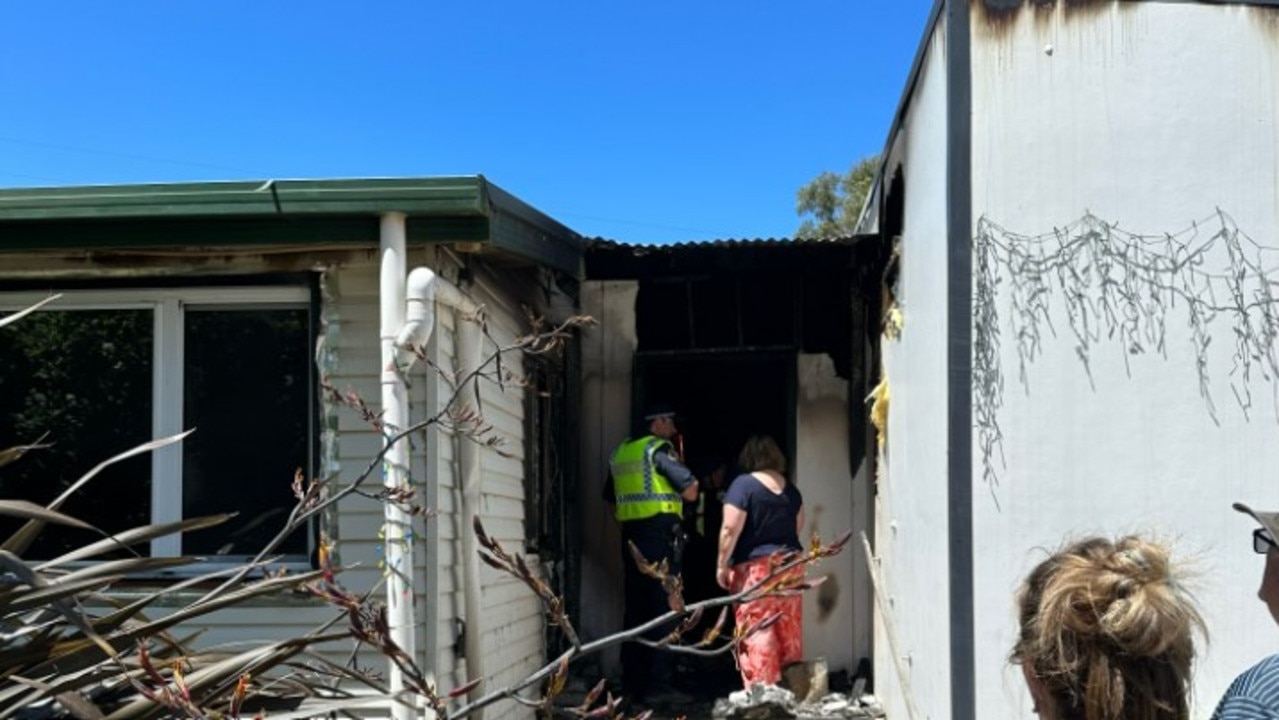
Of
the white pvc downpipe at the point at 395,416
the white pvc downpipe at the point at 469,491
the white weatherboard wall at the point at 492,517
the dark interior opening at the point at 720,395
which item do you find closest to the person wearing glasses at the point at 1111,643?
the white weatherboard wall at the point at 492,517

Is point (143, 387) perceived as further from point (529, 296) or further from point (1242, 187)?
point (1242, 187)

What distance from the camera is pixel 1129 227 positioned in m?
4.71

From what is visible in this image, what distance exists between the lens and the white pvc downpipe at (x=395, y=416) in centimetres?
501

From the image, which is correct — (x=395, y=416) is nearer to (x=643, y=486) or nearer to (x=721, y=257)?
(x=643, y=486)

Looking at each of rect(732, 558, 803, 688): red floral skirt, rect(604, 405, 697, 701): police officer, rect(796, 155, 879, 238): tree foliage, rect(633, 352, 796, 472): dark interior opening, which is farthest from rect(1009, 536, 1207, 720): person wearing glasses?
rect(796, 155, 879, 238): tree foliage

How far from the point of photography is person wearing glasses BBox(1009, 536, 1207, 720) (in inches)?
77.3

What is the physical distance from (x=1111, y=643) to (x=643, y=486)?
17.6 feet

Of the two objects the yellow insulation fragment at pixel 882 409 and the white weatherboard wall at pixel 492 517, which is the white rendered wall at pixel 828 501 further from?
the white weatherboard wall at pixel 492 517

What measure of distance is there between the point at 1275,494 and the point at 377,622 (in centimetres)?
395

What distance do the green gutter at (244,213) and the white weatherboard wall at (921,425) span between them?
182cm

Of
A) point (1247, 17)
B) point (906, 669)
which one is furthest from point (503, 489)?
point (1247, 17)

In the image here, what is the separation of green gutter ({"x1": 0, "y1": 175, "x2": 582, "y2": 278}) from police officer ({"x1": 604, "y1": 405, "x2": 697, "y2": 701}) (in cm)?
233

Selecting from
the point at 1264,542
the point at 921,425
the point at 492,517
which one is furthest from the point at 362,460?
the point at 1264,542

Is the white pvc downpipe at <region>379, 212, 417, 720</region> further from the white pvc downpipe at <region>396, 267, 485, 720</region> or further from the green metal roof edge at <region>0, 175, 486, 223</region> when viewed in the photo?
the white pvc downpipe at <region>396, 267, 485, 720</region>
